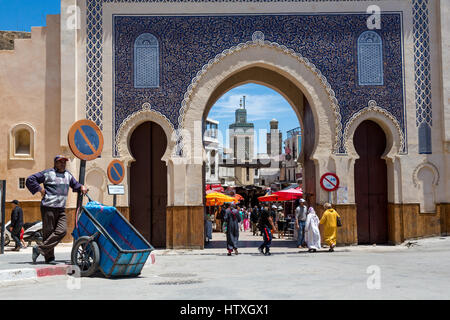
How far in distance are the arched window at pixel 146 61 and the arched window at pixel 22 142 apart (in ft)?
11.4

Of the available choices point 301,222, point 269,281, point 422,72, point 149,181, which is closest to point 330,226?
point 301,222

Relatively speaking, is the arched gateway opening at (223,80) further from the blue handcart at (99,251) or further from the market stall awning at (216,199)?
the market stall awning at (216,199)

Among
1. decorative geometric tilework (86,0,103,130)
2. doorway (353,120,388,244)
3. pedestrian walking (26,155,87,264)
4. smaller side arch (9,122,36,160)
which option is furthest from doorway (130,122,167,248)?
pedestrian walking (26,155,87,264)

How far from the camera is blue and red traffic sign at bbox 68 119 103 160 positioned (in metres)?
9.38

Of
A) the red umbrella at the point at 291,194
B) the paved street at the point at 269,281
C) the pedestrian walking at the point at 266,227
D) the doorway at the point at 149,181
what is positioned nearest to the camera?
the paved street at the point at 269,281

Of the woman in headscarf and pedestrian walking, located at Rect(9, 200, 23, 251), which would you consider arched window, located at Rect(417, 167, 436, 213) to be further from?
pedestrian walking, located at Rect(9, 200, 23, 251)

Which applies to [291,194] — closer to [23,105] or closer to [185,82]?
[185,82]

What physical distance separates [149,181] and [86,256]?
8.15 metres

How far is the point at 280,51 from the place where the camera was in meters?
16.2

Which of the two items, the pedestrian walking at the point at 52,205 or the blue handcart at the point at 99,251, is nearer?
the blue handcart at the point at 99,251

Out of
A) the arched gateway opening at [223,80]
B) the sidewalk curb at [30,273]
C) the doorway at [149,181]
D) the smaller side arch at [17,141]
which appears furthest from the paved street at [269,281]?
the smaller side arch at [17,141]

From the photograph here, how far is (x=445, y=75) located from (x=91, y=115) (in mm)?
10078

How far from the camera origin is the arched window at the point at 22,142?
16.4 meters
